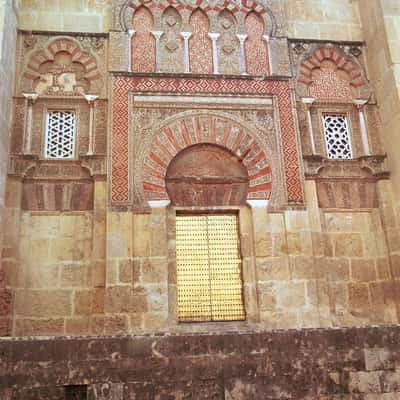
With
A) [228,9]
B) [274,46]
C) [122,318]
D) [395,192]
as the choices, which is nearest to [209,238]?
[122,318]

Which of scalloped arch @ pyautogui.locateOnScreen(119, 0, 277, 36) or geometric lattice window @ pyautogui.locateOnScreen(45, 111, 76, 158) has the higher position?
scalloped arch @ pyautogui.locateOnScreen(119, 0, 277, 36)

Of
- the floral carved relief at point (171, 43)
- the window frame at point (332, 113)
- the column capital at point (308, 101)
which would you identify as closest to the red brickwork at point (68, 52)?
the floral carved relief at point (171, 43)

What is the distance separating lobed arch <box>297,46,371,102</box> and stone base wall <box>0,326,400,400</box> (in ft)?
13.6

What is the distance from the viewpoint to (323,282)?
5.74 meters

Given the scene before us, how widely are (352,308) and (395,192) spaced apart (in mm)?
1674

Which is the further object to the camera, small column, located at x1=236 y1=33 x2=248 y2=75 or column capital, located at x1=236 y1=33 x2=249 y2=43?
column capital, located at x1=236 y1=33 x2=249 y2=43

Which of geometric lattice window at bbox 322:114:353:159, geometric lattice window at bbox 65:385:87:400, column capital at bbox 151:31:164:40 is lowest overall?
geometric lattice window at bbox 65:385:87:400

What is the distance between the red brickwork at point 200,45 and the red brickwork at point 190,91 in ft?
0.84

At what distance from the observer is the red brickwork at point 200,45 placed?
651 cm

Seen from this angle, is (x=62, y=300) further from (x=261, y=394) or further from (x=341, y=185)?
(x=341, y=185)

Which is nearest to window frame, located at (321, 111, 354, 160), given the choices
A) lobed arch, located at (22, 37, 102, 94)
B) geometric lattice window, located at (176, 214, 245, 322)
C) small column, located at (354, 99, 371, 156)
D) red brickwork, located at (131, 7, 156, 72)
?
small column, located at (354, 99, 371, 156)

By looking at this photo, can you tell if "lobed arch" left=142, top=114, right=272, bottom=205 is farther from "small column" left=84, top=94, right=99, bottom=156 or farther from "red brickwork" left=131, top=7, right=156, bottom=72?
"red brickwork" left=131, top=7, right=156, bottom=72

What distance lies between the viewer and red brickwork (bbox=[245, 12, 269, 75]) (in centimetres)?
657

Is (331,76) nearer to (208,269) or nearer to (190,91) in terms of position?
(190,91)
